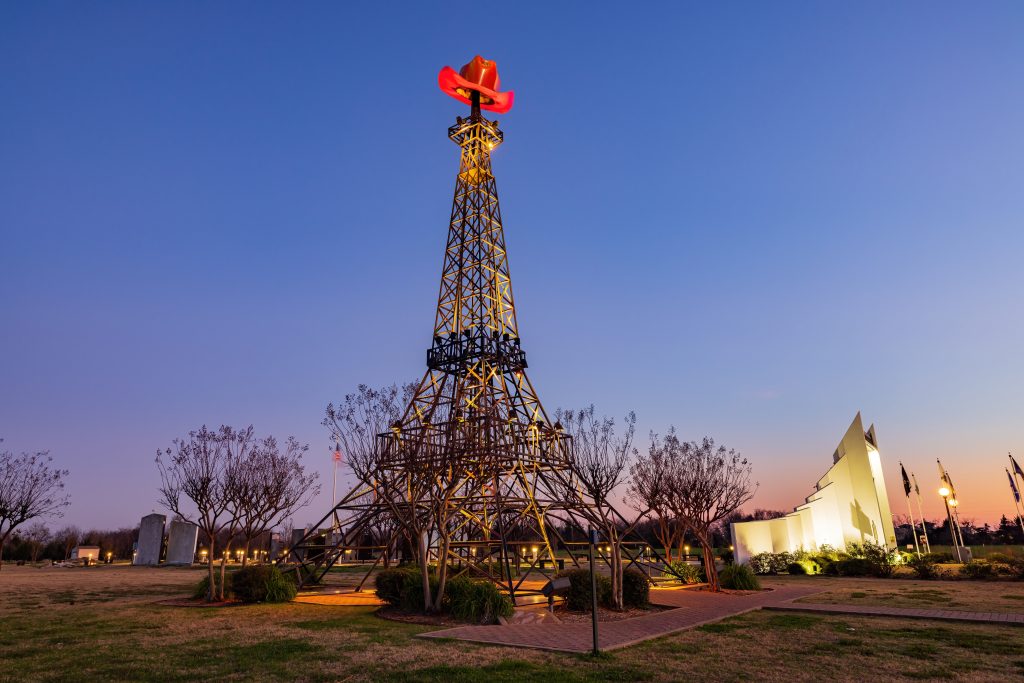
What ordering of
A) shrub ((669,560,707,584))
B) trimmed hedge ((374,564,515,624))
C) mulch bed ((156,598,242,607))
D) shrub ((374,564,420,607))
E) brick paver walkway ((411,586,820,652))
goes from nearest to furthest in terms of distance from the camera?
brick paver walkway ((411,586,820,652)), trimmed hedge ((374,564,515,624)), shrub ((374,564,420,607)), mulch bed ((156,598,242,607)), shrub ((669,560,707,584))

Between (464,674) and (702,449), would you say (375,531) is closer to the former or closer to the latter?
(702,449)

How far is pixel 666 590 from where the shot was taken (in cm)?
2222

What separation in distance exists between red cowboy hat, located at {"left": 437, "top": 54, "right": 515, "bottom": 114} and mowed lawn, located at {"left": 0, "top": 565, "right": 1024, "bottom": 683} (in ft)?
85.6

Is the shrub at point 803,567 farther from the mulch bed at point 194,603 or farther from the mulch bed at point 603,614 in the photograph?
the mulch bed at point 194,603

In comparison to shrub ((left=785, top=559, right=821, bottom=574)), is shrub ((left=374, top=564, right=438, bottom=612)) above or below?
above

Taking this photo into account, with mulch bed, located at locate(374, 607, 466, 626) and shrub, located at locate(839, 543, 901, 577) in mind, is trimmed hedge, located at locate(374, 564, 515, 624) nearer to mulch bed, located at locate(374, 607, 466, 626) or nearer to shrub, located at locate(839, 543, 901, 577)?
mulch bed, located at locate(374, 607, 466, 626)

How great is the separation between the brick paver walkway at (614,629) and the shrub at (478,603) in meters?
0.98

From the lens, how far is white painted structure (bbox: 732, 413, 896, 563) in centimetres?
3052

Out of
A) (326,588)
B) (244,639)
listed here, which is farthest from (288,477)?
(244,639)

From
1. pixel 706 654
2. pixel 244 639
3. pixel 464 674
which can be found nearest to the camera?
pixel 464 674

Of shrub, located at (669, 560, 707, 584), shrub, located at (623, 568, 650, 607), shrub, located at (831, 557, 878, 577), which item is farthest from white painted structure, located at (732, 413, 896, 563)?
shrub, located at (623, 568, 650, 607)

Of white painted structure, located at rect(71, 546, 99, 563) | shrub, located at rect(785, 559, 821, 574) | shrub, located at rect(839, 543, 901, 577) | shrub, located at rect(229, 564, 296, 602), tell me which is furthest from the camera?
white painted structure, located at rect(71, 546, 99, 563)

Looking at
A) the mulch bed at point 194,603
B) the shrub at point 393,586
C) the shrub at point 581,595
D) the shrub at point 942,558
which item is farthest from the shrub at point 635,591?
the shrub at point 942,558

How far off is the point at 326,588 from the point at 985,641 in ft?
73.9
